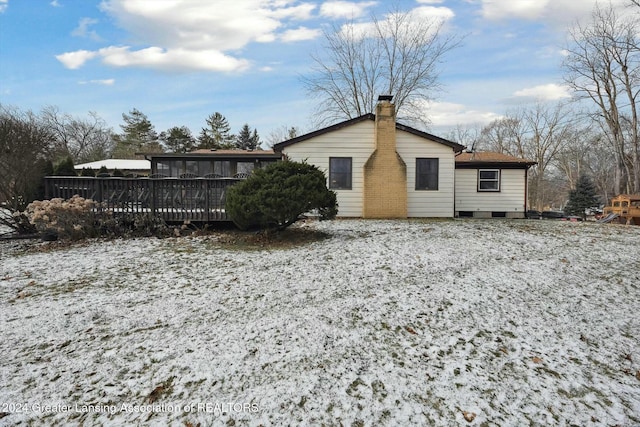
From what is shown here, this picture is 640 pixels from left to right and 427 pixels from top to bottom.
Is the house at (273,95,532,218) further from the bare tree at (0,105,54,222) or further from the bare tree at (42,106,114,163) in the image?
the bare tree at (42,106,114,163)

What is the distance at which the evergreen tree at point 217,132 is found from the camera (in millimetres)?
40638

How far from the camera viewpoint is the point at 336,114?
24.4 metres

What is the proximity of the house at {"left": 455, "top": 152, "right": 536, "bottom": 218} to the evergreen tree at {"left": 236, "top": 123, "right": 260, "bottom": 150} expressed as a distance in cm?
3014

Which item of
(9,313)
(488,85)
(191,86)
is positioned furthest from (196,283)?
(488,85)

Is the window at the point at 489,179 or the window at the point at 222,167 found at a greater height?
the window at the point at 222,167

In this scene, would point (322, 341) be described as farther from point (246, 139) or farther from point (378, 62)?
point (246, 139)

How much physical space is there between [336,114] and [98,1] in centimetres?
1699

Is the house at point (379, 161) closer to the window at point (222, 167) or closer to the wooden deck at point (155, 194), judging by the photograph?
the wooden deck at point (155, 194)

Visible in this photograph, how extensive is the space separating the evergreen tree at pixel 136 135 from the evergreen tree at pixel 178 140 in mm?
1442

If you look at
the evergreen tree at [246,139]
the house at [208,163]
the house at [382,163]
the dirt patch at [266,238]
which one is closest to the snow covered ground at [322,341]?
the dirt patch at [266,238]

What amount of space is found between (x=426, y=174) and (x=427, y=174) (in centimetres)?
4

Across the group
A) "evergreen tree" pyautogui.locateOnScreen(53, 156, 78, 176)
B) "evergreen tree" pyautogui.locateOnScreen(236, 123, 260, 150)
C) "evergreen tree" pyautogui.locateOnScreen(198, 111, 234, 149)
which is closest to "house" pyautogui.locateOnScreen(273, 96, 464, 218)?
"evergreen tree" pyautogui.locateOnScreen(53, 156, 78, 176)

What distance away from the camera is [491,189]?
14648mm

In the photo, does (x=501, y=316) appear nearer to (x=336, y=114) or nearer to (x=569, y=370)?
(x=569, y=370)
